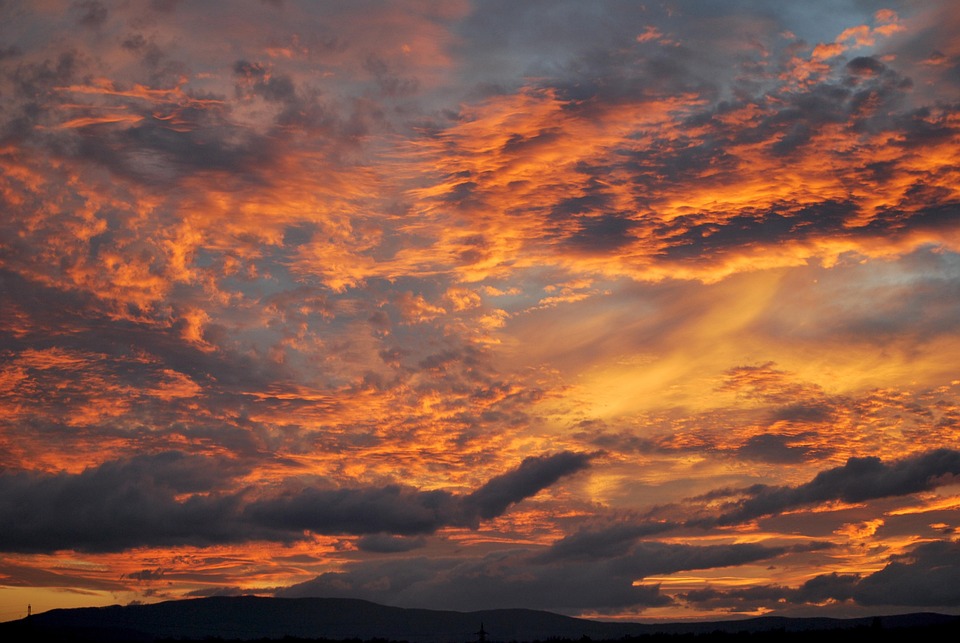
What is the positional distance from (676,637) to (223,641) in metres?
43.1

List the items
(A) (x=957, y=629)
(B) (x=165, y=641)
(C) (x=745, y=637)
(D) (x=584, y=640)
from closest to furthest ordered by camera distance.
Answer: (A) (x=957, y=629) < (C) (x=745, y=637) < (B) (x=165, y=641) < (D) (x=584, y=640)

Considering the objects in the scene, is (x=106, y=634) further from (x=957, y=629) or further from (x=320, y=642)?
(x=957, y=629)

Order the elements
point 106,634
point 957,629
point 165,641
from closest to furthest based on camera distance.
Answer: point 957,629 → point 165,641 → point 106,634

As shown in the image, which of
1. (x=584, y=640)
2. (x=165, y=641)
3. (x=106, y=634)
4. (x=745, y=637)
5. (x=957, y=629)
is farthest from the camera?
(x=106, y=634)

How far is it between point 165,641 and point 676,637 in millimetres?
45562

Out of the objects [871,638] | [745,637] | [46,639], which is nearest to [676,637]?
[745,637]

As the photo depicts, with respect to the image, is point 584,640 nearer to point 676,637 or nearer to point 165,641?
point 676,637

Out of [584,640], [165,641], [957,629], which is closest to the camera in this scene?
[957,629]

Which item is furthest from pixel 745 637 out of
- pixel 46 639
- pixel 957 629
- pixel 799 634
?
pixel 46 639

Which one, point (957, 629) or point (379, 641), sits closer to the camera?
point (957, 629)

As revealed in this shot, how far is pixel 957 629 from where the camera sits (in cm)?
6562

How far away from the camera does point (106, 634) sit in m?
156

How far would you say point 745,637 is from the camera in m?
74.1

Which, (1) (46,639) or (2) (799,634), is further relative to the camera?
(1) (46,639)
